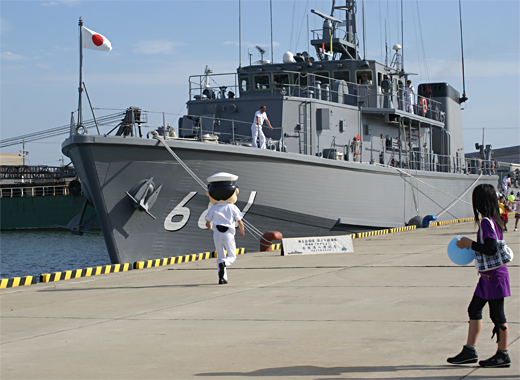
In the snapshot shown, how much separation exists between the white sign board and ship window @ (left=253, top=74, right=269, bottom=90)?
26.1 feet

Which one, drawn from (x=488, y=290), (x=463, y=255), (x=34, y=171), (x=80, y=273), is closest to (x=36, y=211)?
(x=34, y=171)

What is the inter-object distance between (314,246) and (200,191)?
9.00ft

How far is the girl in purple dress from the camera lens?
3.75m

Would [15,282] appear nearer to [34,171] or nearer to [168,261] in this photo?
[168,261]

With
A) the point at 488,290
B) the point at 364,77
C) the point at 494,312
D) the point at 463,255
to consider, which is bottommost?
the point at 494,312

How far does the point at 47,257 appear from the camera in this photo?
2469 cm

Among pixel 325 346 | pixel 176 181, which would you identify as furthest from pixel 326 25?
pixel 325 346

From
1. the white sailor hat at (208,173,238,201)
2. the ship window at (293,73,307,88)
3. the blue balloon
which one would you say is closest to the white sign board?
the white sailor hat at (208,173,238,201)

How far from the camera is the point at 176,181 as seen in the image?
12367 millimetres

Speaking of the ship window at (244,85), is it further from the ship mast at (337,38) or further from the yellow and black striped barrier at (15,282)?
the yellow and black striped barrier at (15,282)

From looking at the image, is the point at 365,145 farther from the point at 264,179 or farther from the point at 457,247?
the point at 457,247

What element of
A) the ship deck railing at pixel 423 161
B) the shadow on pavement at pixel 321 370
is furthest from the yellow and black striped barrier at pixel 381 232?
the shadow on pavement at pixel 321 370

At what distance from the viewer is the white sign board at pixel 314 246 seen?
1133 centimetres

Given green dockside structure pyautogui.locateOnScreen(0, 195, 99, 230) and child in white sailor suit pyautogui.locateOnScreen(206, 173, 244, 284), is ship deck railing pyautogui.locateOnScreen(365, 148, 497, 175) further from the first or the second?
green dockside structure pyautogui.locateOnScreen(0, 195, 99, 230)
